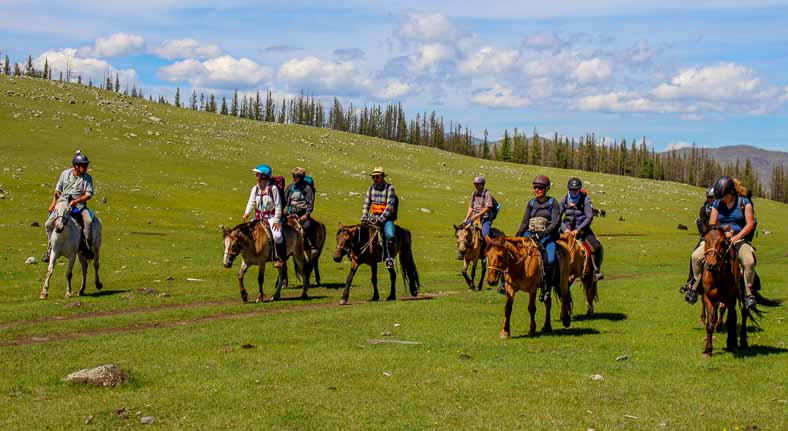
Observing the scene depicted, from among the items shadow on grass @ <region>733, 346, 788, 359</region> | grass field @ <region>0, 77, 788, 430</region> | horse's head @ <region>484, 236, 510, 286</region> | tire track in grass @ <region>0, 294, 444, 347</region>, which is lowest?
tire track in grass @ <region>0, 294, 444, 347</region>

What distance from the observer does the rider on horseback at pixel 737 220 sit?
1295 centimetres

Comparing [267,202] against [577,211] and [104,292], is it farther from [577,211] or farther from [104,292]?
[577,211]

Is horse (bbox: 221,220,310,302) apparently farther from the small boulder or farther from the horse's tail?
the small boulder

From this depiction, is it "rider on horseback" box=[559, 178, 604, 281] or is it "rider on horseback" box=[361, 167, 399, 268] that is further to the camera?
"rider on horseback" box=[361, 167, 399, 268]

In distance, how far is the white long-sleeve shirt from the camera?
19.9m

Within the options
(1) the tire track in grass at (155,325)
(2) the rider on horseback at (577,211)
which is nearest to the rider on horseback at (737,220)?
(2) the rider on horseback at (577,211)

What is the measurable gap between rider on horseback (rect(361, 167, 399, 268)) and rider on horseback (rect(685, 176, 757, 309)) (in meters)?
7.96

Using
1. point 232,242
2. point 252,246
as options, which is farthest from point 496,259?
point 252,246

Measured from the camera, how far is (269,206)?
20.1 meters

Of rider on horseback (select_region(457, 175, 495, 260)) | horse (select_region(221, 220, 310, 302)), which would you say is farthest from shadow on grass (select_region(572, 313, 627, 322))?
horse (select_region(221, 220, 310, 302))

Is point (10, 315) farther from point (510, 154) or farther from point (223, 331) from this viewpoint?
point (510, 154)

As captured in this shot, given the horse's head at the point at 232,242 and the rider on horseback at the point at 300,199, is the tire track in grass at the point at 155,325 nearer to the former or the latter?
the horse's head at the point at 232,242

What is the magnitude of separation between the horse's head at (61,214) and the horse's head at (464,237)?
10.7 m

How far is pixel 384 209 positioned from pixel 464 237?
12.9 ft
